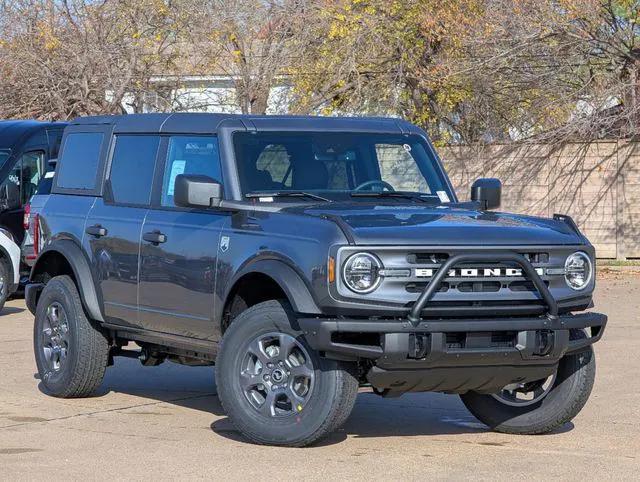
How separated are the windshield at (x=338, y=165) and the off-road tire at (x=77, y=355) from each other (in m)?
1.87

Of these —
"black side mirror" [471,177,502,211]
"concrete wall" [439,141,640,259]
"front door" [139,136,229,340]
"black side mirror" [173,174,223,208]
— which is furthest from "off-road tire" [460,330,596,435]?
"concrete wall" [439,141,640,259]

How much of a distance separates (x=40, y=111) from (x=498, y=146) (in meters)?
Answer: 9.55

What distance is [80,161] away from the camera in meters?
10.1

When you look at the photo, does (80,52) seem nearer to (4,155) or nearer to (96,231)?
(4,155)

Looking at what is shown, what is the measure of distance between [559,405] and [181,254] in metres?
2.48

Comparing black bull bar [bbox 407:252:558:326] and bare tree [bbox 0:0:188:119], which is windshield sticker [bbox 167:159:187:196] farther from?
bare tree [bbox 0:0:188:119]

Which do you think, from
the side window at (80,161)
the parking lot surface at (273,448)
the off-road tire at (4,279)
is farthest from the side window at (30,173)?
the side window at (80,161)

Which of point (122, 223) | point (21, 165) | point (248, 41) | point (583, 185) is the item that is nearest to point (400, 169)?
point (122, 223)

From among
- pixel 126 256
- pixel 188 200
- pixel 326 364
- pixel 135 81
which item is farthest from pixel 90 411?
pixel 135 81

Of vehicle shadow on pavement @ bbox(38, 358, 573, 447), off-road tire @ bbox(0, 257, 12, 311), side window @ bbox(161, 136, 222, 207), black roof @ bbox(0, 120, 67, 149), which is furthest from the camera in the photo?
black roof @ bbox(0, 120, 67, 149)

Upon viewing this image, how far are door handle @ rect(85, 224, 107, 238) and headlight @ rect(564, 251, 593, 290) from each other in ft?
10.7

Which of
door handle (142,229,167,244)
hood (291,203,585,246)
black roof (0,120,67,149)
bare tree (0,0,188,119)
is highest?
bare tree (0,0,188,119)

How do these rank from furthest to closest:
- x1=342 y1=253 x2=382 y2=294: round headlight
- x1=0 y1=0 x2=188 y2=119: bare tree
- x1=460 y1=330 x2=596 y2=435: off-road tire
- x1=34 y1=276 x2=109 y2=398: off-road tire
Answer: x1=0 y1=0 x2=188 y2=119: bare tree → x1=34 y1=276 x2=109 y2=398: off-road tire → x1=460 y1=330 x2=596 y2=435: off-road tire → x1=342 y1=253 x2=382 y2=294: round headlight

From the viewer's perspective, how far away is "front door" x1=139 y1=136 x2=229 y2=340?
8.34 meters
